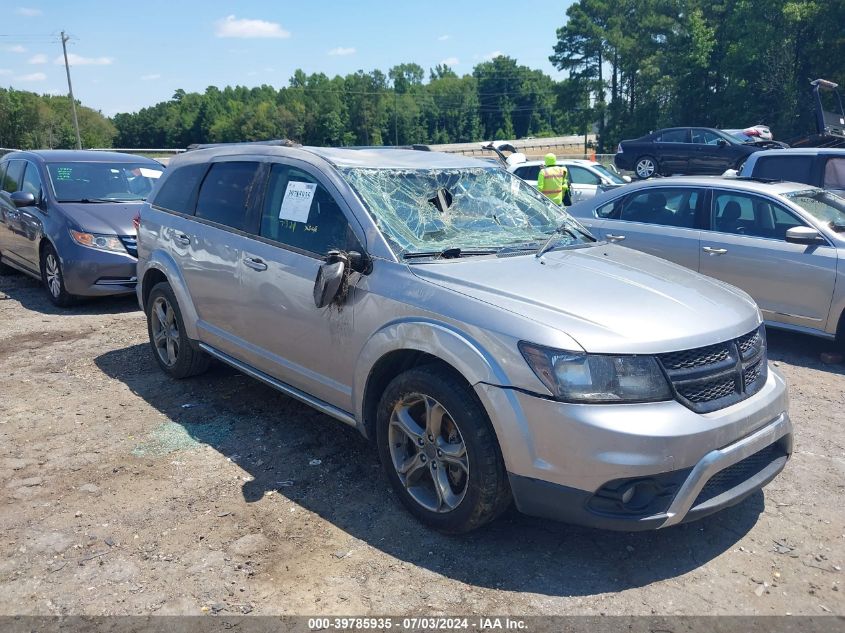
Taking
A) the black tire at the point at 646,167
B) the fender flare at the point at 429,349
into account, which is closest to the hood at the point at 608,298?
the fender flare at the point at 429,349

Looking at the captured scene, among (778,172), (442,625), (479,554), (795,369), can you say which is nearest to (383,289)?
(479,554)

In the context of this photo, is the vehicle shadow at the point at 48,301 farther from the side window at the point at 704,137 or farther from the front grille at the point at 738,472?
the side window at the point at 704,137

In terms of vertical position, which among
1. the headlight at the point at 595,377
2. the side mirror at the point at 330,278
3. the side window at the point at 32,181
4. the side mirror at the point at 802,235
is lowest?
the headlight at the point at 595,377

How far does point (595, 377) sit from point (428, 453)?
0.95m

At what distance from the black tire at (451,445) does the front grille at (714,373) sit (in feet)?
2.78

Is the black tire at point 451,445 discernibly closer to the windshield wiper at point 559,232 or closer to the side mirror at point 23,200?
the windshield wiper at point 559,232

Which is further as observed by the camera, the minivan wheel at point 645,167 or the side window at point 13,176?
the minivan wheel at point 645,167

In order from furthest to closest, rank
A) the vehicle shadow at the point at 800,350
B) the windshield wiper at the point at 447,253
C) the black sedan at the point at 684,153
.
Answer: the black sedan at the point at 684,153, the vehicle shadow at the point at 800,350, the windshield wiper at the point at 447,253

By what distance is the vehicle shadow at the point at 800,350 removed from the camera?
6.36 meters

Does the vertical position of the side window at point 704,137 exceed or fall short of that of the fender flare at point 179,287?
it exceeds it

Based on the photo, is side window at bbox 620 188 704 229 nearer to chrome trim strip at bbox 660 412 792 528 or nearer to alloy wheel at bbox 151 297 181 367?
chrome trim strip at bbox 660 412 792 528

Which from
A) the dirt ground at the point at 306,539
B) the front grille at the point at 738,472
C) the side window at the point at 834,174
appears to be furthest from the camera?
the side window at the point at 834,174

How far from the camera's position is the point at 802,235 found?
6219 mm

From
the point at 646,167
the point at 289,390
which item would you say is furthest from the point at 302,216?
the point at 646,167
